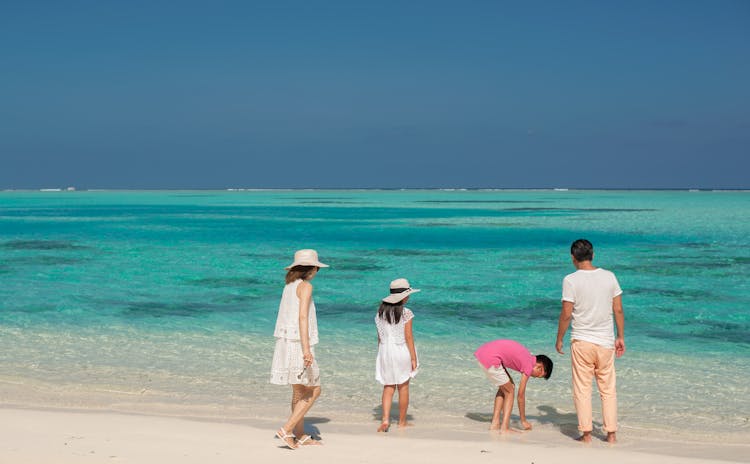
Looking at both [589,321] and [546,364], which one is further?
[546,364]

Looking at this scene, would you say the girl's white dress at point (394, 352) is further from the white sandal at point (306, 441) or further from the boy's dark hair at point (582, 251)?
the boy's dark hair at point (582, 251)

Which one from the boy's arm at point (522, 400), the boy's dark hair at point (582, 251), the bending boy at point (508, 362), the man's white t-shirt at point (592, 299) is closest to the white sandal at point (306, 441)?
the bending boy at point (508, 362)

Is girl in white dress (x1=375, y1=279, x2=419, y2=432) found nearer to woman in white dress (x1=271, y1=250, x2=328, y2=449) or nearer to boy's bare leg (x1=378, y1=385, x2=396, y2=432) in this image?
boy's bare leg (x1=378, y1=385, x2=396, y2=432)

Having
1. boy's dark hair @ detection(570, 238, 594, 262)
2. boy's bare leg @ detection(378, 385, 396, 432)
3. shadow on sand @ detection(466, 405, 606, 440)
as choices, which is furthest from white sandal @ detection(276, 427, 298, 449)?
boy's dark hair @ detection(570, 238, 594, 262)

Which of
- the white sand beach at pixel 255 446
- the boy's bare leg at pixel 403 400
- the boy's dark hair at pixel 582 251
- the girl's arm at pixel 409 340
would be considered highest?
the boy's dark hair at pixel 582 251

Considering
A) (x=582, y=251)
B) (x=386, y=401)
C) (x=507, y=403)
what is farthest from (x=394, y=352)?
(x=582, y=251)

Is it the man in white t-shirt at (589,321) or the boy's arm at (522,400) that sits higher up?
the man in white t-shirt at (589,321)

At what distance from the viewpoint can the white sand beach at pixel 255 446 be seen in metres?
6.27

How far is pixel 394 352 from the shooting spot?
733cm

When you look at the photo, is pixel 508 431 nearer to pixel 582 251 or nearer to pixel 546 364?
pixel 546 364

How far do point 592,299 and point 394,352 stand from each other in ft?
6.07

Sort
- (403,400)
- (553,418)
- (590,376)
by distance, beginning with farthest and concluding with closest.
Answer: (553,418) → (403,400) → (590,376)

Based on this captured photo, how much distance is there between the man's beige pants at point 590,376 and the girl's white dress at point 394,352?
1487 mm

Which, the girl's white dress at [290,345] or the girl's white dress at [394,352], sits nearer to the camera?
the girl's white dress at [290,345]
